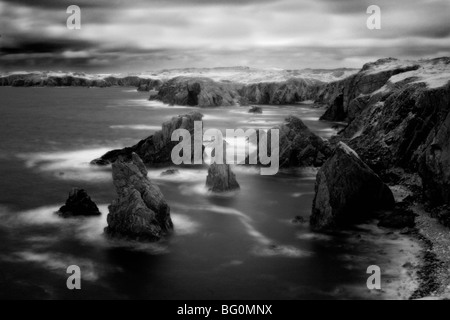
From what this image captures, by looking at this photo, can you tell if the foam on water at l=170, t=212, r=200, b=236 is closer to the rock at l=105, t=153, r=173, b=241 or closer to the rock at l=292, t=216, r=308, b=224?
the rock at l=105, t=153, r=173, b=241

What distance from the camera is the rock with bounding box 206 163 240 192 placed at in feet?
129

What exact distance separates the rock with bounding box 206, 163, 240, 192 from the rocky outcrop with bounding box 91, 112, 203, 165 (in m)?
12.1

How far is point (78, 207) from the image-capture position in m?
32.6

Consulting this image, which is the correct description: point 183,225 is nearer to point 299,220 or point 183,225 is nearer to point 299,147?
point 299,220

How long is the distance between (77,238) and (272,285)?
13429mm

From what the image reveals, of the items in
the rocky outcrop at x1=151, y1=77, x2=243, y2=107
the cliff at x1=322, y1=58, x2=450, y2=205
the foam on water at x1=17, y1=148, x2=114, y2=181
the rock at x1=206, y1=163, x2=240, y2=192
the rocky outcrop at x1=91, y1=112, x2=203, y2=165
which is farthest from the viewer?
the rocky outcrop at x1=151, y1=77, x2=243, y2=107

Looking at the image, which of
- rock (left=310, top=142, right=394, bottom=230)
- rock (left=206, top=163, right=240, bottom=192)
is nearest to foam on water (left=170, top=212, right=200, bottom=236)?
rock (left=206, top=163, right=240, bottom=192)

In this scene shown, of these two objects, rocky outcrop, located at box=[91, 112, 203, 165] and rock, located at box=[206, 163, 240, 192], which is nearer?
rock, located at box=[206, 163, 240, 192]

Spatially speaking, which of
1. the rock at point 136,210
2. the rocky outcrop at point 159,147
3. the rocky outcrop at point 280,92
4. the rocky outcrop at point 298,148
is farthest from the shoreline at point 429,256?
the rocky outcrop at point 280,92

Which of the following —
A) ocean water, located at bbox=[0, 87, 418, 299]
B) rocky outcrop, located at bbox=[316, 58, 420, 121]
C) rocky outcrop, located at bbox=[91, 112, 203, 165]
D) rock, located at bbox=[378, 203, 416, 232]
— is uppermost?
rocky outcrop, located at bbox=[316, 58, 420, 121]

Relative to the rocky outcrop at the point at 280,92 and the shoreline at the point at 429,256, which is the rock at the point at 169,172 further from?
the rocky outcrop at the point at 280,92

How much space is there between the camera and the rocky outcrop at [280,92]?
163m

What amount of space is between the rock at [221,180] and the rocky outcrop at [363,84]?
1422 inches

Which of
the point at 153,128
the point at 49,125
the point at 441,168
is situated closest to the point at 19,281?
the point at 441,168
